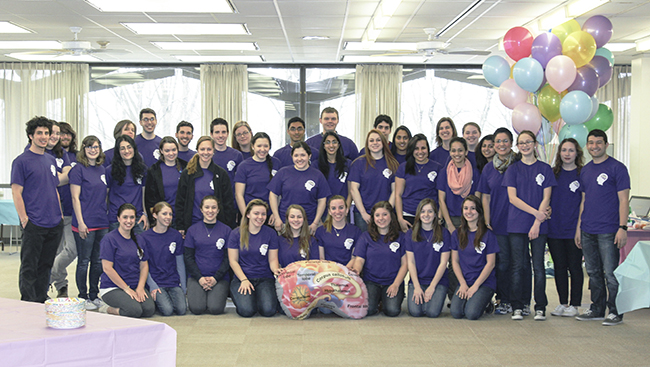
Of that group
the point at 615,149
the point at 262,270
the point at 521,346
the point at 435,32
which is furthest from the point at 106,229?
the point at 615,149

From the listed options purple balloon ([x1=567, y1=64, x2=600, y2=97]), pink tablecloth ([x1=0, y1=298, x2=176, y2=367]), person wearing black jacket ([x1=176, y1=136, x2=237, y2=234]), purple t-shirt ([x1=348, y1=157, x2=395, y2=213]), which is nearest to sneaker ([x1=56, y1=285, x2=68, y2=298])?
person wearing black jacket ([x1=176, y1=136, x2=237, y2=234])

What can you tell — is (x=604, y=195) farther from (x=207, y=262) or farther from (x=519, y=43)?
(x=207, y=262)

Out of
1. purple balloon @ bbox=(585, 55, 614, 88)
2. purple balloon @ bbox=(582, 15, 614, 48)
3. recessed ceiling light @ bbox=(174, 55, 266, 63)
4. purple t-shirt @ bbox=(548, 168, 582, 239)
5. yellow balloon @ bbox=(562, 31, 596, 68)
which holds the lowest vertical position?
purple t-shirt @ bbox=(548, 168, 582, 239)

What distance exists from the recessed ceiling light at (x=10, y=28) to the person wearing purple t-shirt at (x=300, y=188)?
4.56m

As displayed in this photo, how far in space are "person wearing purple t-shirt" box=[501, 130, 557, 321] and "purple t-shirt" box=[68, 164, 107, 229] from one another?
10.6 ft

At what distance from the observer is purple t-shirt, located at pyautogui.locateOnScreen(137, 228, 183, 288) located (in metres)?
4.71

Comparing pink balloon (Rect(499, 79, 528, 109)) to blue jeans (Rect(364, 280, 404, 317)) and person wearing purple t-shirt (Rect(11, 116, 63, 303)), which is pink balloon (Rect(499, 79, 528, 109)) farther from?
person wearing purple t-shirt (Rect(11, 116, 63, 303))

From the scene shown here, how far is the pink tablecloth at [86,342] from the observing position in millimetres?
1965

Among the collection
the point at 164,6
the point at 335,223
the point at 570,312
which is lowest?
the point at 570,312

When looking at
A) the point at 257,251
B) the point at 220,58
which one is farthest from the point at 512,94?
the point at 220,58

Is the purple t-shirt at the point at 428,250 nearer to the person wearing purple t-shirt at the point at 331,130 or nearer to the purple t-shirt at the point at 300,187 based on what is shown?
the purple t-shirt at the point at 300,187

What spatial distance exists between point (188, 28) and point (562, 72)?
4.43 meters

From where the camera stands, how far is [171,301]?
186 inches

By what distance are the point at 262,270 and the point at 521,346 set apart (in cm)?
200
